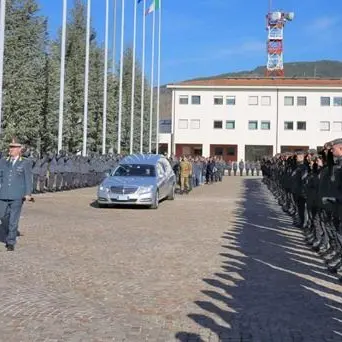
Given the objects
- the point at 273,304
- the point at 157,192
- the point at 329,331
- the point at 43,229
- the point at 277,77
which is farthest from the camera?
the point at 277,77

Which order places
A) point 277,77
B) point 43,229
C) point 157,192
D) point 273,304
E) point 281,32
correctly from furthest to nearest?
point 281,32 → point 277,77 → point 157,192 → point 43,229 → point 273,304

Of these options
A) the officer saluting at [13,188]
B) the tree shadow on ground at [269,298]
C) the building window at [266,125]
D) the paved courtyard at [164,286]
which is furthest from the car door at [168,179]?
the building window at [266,125]

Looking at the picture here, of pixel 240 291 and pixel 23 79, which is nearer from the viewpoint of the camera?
pixel 240 291

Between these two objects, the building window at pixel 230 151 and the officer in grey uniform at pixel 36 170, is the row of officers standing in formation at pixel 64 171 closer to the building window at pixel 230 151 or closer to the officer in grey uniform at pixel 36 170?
the officer in grey uniform at pixel 36 170

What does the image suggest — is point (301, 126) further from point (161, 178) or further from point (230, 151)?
point (161, 178)

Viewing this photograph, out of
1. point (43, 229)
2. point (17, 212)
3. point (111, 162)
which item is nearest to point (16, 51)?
point (111, 162)

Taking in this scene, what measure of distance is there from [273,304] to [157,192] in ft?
45.0

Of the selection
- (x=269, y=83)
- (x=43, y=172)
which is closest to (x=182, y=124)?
(x=269, y=83)

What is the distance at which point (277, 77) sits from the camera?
91.1 meters

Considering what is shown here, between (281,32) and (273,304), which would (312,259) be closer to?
(273,304)

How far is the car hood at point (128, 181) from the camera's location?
67.6 feet

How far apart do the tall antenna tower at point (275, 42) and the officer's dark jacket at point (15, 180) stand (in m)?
87.7

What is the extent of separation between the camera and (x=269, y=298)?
7.87m

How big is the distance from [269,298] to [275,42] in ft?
305
